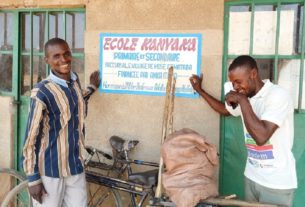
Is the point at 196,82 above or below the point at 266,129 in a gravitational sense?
above

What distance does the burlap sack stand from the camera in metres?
2.85

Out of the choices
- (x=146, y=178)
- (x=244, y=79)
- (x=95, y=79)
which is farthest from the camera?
(x=95, y=79)

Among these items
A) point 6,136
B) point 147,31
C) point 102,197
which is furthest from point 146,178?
point 6,136

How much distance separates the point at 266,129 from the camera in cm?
264

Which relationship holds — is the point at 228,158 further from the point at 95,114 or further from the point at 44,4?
the point at 44,4

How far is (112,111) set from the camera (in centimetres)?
407

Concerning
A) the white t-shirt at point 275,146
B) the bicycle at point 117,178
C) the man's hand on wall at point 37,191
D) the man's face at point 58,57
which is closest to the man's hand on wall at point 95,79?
the bicycle at point 117,178

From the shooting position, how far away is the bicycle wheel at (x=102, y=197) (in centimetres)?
390

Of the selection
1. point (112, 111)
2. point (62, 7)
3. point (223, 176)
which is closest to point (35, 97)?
point (112, 111)

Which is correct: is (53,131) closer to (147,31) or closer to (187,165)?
(187,165)

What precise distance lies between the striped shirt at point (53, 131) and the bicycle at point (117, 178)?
499mm

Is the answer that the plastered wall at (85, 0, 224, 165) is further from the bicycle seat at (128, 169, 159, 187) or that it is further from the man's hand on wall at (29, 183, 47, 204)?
the man's hand on wall at (29, 183, 47, 204)

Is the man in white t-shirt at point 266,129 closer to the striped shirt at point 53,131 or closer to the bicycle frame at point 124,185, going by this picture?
the bicycle frame at point 124,185

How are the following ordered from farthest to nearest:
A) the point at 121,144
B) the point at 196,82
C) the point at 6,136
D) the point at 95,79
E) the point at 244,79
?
the point at 6,136 → the point at 95,79 → the point at 121,144 → the point at 196,82 → the point at 244,79
